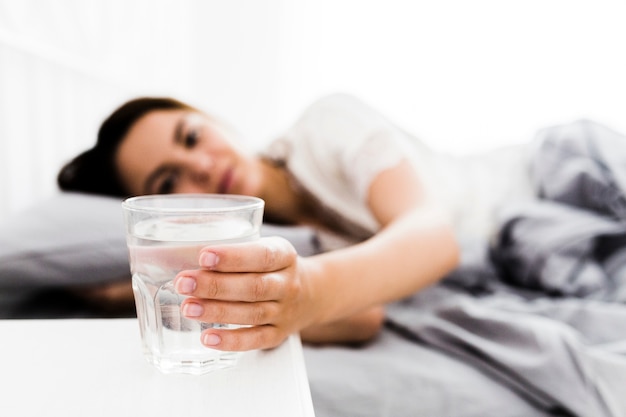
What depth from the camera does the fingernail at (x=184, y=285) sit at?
12.8 inches

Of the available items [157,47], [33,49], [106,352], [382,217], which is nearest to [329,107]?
[382,217]

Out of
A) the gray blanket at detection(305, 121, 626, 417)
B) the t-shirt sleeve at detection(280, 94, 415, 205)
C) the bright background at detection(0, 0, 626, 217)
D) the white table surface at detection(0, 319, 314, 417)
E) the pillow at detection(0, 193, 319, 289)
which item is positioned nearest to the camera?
the white table surface at detection(0, 319, 314, 417)

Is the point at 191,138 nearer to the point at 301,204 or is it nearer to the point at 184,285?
the point at 301,204

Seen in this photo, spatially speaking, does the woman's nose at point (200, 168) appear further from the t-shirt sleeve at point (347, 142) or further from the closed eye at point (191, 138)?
the t-shirt sleeve at point (347, 142)

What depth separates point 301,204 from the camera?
3.73ft

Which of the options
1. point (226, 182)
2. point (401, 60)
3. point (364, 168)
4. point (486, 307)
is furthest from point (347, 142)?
point (401, 60)

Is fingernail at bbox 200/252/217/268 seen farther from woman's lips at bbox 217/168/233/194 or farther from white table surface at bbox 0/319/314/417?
woman's lips at bbox 217/168/233/194

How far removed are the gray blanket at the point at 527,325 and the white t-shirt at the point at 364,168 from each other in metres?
0.12

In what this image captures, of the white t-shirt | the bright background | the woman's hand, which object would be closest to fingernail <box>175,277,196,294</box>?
the woman's hand

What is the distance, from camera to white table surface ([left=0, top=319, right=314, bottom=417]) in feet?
0.99

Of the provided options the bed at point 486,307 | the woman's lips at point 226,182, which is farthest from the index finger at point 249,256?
the woman's lips at point 226,182

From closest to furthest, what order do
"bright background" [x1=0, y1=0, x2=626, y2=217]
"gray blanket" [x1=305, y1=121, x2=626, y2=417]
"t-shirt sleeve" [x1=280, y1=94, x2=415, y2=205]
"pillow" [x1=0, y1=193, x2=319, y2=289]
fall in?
1. "gray blanket" [x1=305, y1=121, x2=626, y2=417]
2. "pillow" [x1=0, y1=193, x2=319, y2=289]
3. "t-shirt sleeve" [x1=280, y1=94, x2=415, y2=205]
4. "bright background" [x1=0, y1=0, x2=626, y2=217]

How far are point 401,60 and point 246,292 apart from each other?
177 cm

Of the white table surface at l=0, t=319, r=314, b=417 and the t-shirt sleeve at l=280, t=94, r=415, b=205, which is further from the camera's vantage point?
the t-shirt sleeve at l=280, t=94, r=415, b=205
